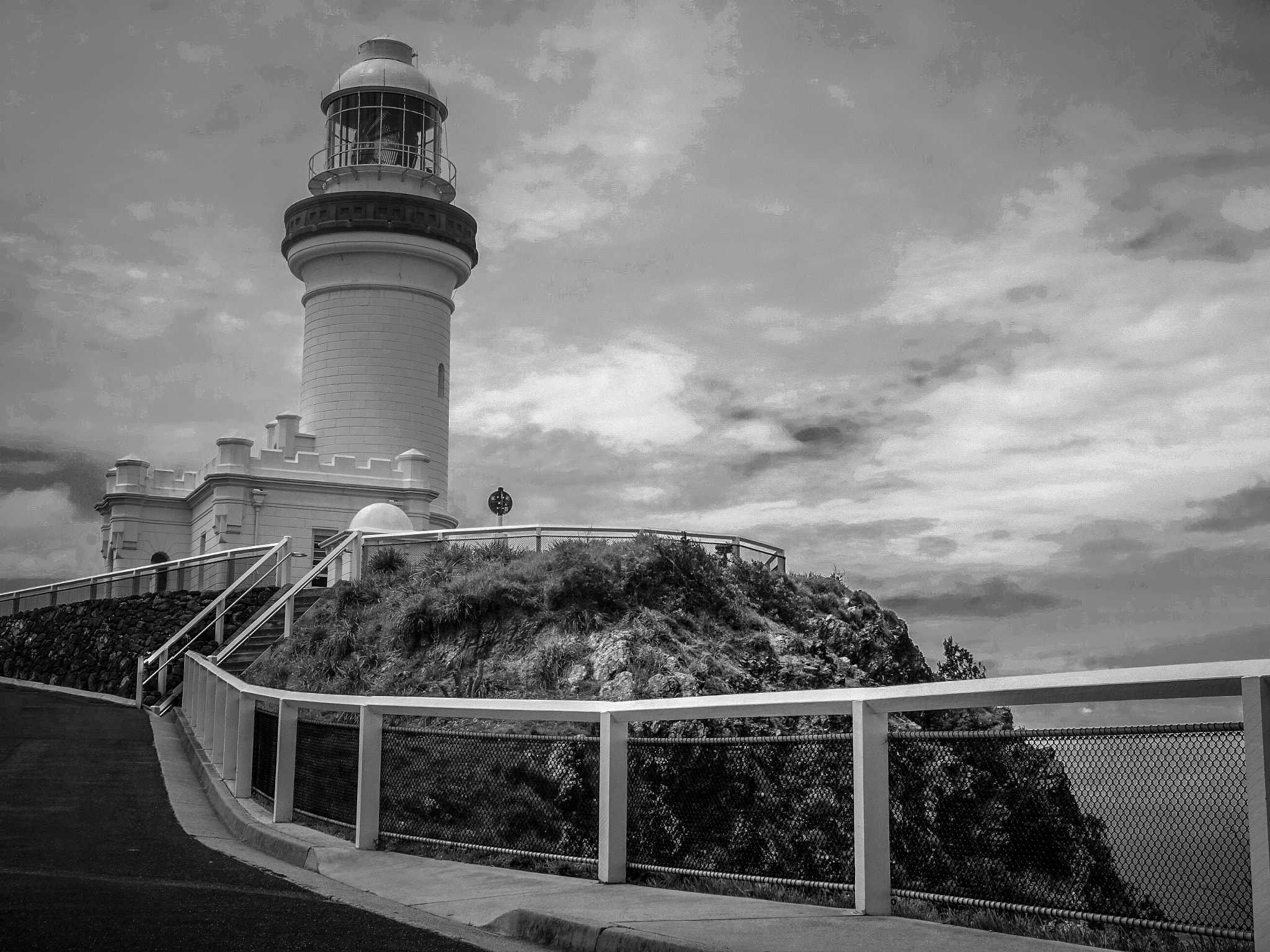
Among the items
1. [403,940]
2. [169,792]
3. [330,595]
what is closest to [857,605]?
[330,595]

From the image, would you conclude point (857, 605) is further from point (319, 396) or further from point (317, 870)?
point (319, 396)

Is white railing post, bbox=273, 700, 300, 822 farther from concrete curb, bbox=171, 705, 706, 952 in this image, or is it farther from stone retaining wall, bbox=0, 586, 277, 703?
stone retaining wall, bbox=0, 586, 277, 703

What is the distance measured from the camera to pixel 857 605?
1022 inches

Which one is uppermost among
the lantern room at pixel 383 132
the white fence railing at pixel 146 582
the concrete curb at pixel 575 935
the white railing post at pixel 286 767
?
the lantern room at pixel 383 132

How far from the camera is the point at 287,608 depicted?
92.3 ft

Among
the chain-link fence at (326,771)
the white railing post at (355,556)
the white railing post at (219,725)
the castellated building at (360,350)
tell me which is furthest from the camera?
the castellated building at (360,350)

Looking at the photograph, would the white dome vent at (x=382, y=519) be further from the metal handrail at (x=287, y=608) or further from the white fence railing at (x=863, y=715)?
the white fence railing at (x=863, y=715)

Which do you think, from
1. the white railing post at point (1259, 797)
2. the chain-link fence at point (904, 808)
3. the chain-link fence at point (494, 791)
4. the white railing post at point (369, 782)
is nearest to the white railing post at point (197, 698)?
the chain-link fence at point (904, 808)

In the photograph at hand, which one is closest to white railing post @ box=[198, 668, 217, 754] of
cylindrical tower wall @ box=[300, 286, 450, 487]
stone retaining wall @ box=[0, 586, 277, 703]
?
stone retaining wall @ box=[0, 586, 277, 703]

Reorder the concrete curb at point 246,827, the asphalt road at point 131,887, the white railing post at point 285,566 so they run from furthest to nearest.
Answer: the white railing post at point 285,566 < the concrete curb at point 246,827 < the asphalt road at point 131,887

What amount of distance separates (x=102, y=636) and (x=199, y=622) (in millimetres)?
3967

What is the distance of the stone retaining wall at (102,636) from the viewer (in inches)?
1200

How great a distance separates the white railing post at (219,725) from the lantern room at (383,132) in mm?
27140

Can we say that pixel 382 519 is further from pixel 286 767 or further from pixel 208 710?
pixel 286 767
